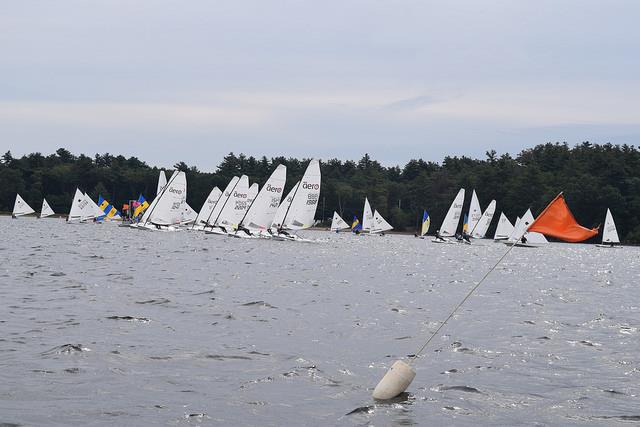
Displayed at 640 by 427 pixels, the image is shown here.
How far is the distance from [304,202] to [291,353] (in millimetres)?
56101

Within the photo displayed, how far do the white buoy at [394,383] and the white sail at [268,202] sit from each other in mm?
59689

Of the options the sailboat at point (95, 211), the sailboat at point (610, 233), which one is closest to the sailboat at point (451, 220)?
the sailboat at point (610, 233)

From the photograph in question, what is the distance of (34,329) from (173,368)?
430 centimetres

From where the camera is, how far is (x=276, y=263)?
42.6 m

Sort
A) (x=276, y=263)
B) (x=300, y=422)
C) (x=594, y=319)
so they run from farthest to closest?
(x=276, y=263), (x=594, y=319), (x=300, y=422)

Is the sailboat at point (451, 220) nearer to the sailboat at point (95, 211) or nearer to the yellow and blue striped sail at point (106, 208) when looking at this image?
the sailboat at point (95, 211)

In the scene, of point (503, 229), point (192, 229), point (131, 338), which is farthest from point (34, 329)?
point (503, 229)

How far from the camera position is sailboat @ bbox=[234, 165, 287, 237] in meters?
72.1

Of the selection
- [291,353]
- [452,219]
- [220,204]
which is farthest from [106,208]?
[291,353]

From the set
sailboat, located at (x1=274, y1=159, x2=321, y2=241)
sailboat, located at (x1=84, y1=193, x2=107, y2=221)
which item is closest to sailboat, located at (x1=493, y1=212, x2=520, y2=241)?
sailboat, located at (x1=274, y1=159, x2=321, y2=241)

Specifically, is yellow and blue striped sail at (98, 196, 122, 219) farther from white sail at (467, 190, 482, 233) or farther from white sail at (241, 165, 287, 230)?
white sail at (467, 190, 482, 233)

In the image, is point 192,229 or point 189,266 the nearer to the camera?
point 189,266

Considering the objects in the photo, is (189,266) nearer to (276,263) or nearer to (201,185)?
(276,263)

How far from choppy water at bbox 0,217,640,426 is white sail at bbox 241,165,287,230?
4124cm
